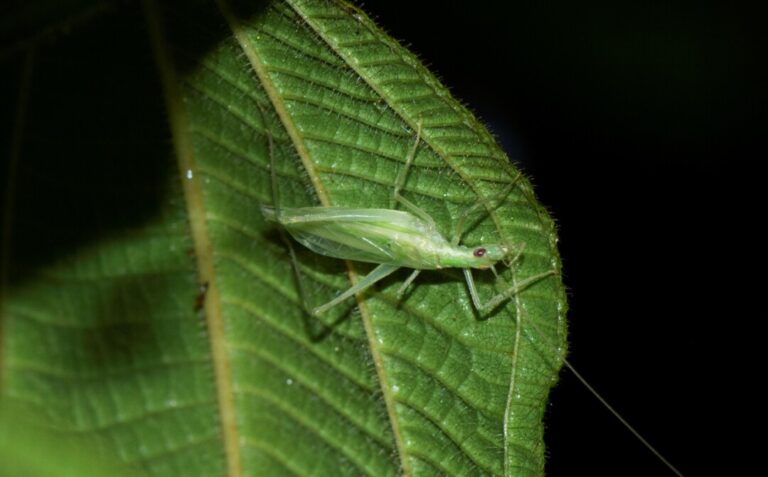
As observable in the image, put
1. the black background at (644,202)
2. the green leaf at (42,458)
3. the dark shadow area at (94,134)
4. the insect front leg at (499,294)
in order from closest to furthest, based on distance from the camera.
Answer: the green leaf at (42,458), the dark shadow area at (94,134), the insect front leg at (499,294), the black background at (644,202)

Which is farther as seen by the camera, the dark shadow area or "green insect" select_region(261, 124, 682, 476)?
"green insect" select_region(261, 124, 682, 476)

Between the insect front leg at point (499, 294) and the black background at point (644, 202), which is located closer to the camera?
the insect front leg at point (499, 294)

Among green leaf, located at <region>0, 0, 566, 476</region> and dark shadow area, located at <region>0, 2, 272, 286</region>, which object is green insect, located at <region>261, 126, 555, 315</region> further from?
dark shadow area, located at <region>0, 2, 272, 286</region>

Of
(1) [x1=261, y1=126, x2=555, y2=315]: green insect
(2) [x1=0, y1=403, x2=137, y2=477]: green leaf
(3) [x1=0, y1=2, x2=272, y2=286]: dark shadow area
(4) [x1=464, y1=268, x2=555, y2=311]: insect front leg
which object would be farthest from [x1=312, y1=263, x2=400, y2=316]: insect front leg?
(2) [x1=0, y1=403, x2=137, y2=477]: green leaf

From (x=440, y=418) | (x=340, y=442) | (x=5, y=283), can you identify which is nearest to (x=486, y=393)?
(x=440, y=418)

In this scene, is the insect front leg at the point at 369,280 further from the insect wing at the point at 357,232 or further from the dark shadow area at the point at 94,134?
the dark shadow area at the point at 94,134

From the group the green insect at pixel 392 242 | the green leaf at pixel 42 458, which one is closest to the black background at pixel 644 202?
the green insect at pixel 392 242

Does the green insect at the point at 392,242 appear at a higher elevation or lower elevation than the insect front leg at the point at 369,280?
higher

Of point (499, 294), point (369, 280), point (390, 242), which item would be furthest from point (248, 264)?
point (499, 294)
